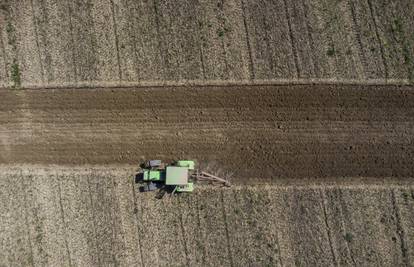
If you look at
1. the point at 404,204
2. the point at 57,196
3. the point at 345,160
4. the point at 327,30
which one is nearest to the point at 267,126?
the point at 345,160

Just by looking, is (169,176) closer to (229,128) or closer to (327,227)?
(229,128)

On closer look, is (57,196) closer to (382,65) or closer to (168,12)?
(168,12)

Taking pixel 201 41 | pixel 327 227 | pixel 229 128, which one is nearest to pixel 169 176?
pixel 229 128

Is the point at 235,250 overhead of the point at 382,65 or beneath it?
beneath

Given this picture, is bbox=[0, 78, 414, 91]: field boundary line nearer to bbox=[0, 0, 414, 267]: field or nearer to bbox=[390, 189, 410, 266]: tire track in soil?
bbox=[0, 0, 414, 267]: field

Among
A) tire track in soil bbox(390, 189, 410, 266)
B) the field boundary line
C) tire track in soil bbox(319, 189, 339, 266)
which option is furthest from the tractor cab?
tire track in soil bbox(390, 189, 410, 266)

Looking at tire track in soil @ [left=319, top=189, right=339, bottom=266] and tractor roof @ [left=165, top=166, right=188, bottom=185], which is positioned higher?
tractor roof @ [left=165, top=166, right=188, bottom=185]
